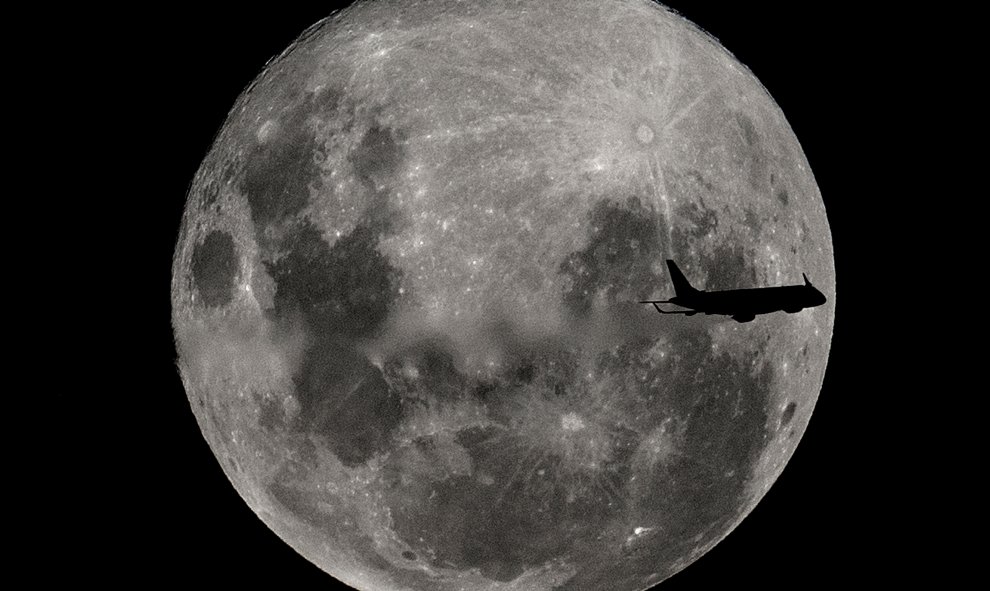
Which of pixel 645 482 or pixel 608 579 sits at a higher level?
pixel 645 482

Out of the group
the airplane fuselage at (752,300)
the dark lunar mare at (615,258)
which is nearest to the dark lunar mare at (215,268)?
the dark lunar mare at (615,258)

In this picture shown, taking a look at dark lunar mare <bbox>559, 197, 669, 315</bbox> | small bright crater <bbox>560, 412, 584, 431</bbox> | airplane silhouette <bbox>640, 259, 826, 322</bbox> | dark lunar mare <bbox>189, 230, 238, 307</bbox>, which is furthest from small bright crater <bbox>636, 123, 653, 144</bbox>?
dark lunar mare <bbox>189, 230, 238, 307</bbox>

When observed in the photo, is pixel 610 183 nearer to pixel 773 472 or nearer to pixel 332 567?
pixel 773 472

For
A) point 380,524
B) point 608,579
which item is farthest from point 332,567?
point 608,579

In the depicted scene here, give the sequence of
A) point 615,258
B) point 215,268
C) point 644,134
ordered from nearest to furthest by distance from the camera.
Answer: point 615,258, point 644,134, point 215,268

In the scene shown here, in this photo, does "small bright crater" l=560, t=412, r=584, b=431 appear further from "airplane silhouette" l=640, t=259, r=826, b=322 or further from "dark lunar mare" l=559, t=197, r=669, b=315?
"airplane silhouette" l=640, t=259, r=826, b=322

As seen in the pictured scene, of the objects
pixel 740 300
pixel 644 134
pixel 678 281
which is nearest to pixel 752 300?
pixel 740 300

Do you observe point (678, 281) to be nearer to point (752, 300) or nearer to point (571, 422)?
point (752, 300)

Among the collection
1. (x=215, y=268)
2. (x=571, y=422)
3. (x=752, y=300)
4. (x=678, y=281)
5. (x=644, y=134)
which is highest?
(x=644, y=134)
